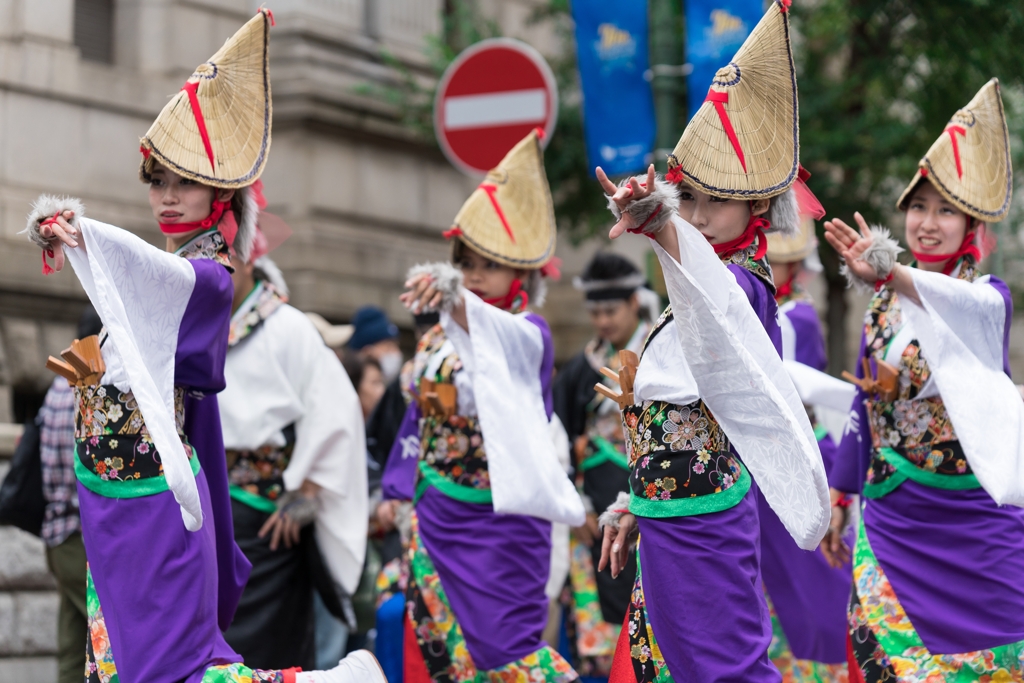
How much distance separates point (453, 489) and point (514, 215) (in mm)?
1268

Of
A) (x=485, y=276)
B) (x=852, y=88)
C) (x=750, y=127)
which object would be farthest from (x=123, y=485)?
(x=852, y=88)

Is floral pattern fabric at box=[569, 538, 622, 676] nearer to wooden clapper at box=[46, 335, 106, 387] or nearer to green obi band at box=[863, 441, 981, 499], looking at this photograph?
green obi band at box=[863, 441, 981, 499]

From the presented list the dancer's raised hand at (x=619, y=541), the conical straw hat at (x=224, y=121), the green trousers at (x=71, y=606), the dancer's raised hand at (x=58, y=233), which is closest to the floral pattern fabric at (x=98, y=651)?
the dancer's raised hand at (x=58, y=233)

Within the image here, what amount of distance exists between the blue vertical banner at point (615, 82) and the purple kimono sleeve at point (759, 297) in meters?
4.02

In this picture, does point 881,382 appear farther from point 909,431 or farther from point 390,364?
point 390,364

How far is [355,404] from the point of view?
643 centimetres

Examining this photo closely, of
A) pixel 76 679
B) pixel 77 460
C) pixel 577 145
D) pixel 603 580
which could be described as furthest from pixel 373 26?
pixel 77 460

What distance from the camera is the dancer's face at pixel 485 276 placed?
6.25m

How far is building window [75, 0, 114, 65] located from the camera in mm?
9914

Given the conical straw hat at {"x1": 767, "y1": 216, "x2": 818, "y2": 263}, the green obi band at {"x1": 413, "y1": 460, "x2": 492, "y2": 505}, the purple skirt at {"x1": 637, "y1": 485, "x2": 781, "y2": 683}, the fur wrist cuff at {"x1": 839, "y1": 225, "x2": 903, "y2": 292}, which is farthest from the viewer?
the conical straw hat at {"x1": 767, "y1": 216, "x2": 818, "y2": 263}

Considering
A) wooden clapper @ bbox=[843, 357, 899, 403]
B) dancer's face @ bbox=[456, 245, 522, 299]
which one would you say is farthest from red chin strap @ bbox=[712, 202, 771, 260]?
dancer's face @ bbox=[456, 245, 522, 299]

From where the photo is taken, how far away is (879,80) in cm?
1076

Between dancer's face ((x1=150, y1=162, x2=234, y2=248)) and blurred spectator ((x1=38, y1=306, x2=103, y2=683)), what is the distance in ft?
5.16

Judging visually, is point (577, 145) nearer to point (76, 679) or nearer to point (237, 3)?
point (237, 3)
